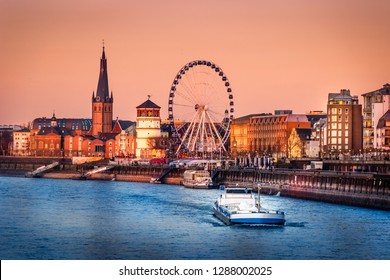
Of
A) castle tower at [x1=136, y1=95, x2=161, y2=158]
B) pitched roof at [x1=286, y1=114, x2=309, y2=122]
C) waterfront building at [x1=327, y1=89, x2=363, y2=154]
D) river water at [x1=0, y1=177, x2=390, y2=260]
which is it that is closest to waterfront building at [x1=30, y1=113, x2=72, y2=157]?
castle tower at [x1=136, y1=95, x2=161, y2=158]

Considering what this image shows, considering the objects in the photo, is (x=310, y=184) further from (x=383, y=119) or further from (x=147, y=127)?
(x=147, y=127)

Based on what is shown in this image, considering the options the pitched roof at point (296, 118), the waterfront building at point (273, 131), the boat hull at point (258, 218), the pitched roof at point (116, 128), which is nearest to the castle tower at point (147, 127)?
the waterfront building at point (273, 131)

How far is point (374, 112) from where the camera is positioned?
100438 mm

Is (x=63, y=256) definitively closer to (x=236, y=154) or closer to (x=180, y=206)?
(x=180, y=206)

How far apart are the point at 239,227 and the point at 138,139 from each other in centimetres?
9960

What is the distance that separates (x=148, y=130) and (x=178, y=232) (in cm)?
10033

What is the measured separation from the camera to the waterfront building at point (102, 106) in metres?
184

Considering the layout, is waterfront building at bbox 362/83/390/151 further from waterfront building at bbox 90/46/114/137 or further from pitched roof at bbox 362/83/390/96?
waterfront building at bbox 90/46/114/137

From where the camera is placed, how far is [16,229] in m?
43.5

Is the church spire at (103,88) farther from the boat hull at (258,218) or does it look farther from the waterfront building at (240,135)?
the boat hull at (258,218)
